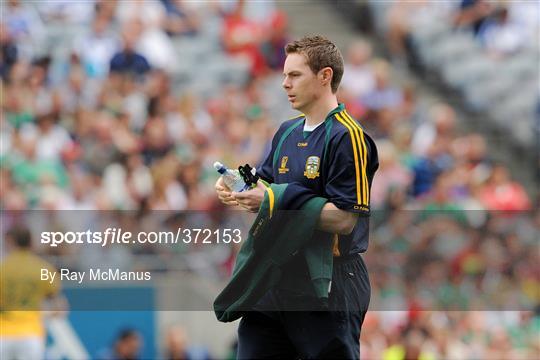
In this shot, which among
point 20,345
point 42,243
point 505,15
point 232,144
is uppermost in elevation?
point 505,15

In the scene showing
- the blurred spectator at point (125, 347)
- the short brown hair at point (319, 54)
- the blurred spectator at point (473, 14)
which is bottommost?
the blurred spectator at point (125, 347)

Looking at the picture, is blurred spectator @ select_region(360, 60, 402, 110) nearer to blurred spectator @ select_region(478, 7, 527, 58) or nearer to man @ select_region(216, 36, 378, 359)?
blurred spectator @ select_region(478, 7, 527, 58)

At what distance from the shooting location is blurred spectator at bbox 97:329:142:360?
33.9ft

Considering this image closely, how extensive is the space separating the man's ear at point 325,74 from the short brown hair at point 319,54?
0.05ft

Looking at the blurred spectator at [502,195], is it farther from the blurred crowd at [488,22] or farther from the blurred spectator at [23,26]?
the blurred spectator at [23,26]

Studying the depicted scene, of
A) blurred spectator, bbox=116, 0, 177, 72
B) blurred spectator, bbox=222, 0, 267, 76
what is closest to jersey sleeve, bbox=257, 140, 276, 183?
blurred spectator, bbox=116, 0, 177, 72

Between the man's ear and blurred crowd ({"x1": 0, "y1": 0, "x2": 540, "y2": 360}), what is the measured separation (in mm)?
4272

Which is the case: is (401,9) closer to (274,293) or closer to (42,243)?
(42,243)

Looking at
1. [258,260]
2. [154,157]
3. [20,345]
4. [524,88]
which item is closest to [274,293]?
[258,260]

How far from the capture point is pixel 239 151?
13031mm

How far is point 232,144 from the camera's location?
1315 cm

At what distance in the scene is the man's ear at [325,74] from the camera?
618cm

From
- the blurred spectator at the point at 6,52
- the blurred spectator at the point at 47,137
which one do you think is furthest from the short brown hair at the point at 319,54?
the blurred spectator at the point at 6,52

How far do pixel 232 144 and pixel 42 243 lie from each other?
376cm
